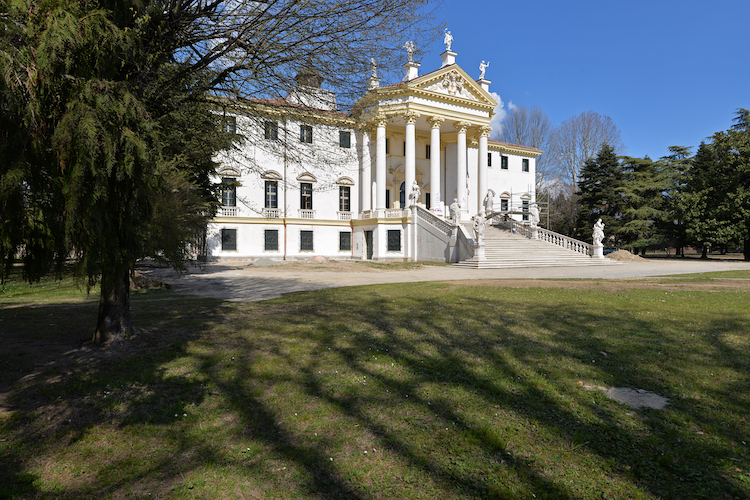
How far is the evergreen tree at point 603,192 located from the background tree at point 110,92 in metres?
46.0

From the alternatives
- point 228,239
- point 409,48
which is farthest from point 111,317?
point 228,239

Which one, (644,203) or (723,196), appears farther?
(644,203)

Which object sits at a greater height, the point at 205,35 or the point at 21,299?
the point at 205,35

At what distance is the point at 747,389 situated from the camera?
13.5 ft

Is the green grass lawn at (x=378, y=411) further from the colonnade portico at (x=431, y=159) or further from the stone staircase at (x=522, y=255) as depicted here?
the colonnade portico at (x=431, y=159)

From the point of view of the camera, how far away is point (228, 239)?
107 feet

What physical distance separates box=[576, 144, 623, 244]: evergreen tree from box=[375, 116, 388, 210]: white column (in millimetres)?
26179

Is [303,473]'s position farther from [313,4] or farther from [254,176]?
[254,176]

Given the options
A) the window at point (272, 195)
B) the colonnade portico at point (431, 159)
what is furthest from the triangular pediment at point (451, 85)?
the window at point (272, 195)

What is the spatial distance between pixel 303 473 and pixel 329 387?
4.88 ft

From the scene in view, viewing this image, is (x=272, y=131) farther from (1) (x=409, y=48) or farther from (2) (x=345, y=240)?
(2) (x=345, y=240)

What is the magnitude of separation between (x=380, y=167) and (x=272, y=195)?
9.52 meters

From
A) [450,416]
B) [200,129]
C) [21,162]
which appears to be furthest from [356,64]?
[450,416]

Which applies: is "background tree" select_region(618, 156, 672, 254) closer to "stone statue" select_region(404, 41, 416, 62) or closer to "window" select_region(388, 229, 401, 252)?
"window" select_region(388, 229, 401, 252)
